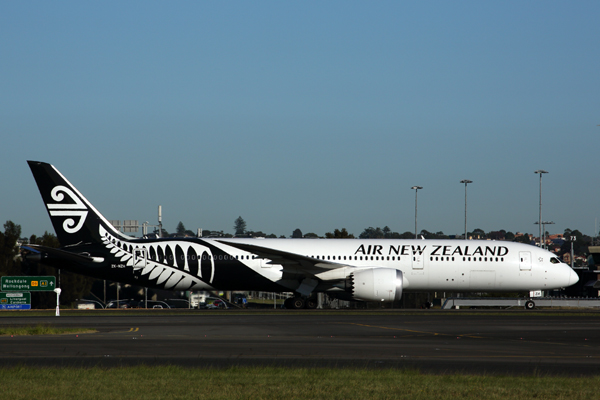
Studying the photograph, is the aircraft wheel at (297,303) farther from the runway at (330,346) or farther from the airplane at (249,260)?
the runway at (330,346)

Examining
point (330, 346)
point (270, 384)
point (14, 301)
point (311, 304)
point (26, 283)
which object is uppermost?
point (26, 283)

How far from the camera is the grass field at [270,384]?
996cm

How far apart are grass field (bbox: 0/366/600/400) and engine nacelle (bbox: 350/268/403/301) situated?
892 inches

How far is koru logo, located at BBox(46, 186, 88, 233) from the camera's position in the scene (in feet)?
119

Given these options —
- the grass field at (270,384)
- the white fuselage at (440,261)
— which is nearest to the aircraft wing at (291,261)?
the white fuselage at (440,261)

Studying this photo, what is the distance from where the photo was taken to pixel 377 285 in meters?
34.9

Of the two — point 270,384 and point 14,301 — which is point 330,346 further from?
point 14,301

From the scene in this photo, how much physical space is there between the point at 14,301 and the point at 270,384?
101 feet

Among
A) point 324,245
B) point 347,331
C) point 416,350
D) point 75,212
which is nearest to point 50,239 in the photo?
point 75,212

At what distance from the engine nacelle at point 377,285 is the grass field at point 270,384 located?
Result: 22.6 meters

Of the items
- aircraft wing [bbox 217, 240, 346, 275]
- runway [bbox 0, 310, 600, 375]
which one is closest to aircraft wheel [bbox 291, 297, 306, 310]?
aircraft wing [bbox 217, 240, 346, 275]

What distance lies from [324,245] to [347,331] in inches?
632

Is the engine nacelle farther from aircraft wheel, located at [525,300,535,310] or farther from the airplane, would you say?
aircraft wheel, located at [525,300,535,310]

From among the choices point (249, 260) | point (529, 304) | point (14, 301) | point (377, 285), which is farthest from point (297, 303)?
point (14, 301)
